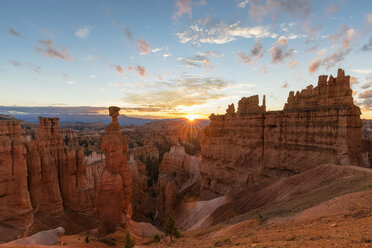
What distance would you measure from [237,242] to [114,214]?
13.7m

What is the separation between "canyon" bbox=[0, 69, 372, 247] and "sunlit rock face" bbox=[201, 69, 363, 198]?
0.10 meters

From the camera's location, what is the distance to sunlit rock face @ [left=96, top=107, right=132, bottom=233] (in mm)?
18031

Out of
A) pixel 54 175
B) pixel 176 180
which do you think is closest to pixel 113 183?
pixel 54 175

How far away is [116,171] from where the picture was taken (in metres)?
19.2

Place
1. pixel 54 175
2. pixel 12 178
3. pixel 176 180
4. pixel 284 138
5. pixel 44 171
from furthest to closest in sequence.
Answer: pixel 176 180, pixel 54 175, pixel 284 138, pixel 44 171, pixel 12 178

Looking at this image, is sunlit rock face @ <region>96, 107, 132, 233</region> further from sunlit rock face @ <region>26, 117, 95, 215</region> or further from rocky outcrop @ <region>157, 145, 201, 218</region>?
rocky outcrop @ <region>157, 145, 201, 218</region>

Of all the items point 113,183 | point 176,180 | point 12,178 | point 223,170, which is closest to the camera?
point 113,183

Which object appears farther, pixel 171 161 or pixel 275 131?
pixel 171 161

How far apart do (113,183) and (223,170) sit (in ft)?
58.8

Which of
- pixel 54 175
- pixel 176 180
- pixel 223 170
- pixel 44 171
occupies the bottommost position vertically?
pixel 176 180

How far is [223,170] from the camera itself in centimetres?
3125

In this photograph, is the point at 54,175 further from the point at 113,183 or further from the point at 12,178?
the point at 113,183

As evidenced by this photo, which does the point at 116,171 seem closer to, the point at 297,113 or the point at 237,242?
the point at 237,242

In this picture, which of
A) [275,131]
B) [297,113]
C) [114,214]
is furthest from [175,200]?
[297,113]
